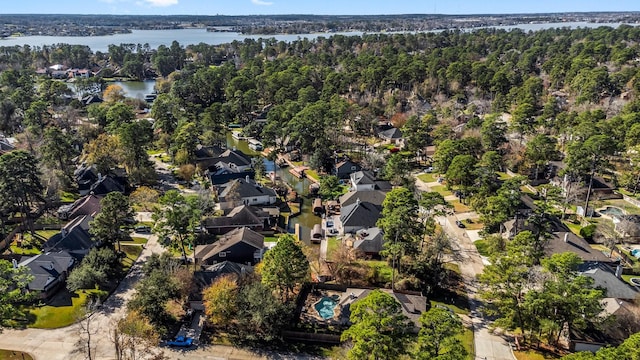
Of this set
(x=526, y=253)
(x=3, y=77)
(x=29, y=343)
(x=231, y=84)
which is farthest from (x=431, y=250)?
(x=3, y=77)

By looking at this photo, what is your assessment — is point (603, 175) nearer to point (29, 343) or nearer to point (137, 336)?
point (137, 336)

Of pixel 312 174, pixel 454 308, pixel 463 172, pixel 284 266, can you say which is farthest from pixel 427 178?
pixel 284 266

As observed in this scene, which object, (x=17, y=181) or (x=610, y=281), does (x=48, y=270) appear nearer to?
(x=17, y=181)

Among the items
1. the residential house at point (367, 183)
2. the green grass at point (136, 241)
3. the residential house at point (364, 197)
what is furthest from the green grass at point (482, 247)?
the green grass at point (136, 241)

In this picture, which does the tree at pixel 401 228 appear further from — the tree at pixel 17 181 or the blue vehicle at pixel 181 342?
the tree at pixel 17 181

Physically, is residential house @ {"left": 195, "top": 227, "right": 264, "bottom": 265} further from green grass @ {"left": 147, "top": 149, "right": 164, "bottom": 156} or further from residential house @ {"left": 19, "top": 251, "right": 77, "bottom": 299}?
green grass @ {"left": 147, "top": 149, "right": 164, "bottom": 156}

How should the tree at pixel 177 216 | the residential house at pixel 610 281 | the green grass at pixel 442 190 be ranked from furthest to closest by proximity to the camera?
the green grass at pixel 442 190
the tree at pixel 177 216
the residential house at pixel 610 281

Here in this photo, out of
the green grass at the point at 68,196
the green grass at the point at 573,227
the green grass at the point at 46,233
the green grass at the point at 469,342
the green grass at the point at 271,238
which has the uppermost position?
the green grass at the point at 68,196
